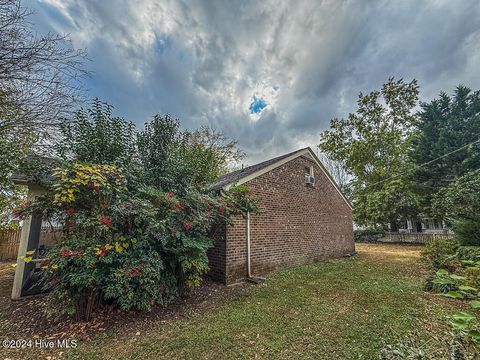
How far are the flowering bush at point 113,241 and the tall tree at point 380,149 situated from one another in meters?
19.9

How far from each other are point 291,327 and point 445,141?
22.7m

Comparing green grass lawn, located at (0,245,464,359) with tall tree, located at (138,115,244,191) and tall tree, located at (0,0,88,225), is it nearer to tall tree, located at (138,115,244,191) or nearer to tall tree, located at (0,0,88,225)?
tall tree, located at (138,115,244,191)

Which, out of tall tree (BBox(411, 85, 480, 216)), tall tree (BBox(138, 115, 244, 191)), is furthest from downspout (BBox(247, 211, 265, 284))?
tall tree (BBox(411, 85, 480, 216))

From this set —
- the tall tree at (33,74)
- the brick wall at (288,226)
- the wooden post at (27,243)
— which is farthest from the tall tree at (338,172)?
the wooden post at (27,243)

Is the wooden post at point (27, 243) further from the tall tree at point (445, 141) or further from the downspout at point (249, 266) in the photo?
the tall tree at point (445, 141)

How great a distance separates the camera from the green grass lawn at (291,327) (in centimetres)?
302

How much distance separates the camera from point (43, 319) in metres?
3.96

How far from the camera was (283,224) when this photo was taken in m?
8.05

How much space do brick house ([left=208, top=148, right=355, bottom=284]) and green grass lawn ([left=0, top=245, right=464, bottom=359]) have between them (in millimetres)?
1088

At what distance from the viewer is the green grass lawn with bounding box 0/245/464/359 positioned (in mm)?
3021

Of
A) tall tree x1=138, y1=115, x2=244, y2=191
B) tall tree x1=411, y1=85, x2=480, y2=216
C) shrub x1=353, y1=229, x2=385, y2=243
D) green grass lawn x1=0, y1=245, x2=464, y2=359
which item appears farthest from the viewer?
shrub x1=353, y1=229, x2=385, y2=243

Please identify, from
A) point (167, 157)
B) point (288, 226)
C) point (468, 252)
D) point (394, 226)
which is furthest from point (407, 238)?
point (167, 157)

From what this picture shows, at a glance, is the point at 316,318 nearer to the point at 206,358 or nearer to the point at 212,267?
the point at 206,358

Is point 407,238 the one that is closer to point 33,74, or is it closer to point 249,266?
point 249,266
